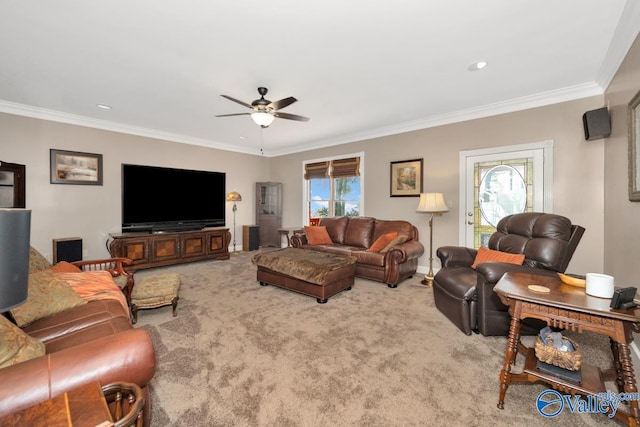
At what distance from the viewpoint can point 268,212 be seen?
7066 mm

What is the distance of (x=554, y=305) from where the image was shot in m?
1.41

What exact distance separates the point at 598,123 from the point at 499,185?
122cm

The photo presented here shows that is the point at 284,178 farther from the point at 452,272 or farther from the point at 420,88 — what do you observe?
the point at 452,272

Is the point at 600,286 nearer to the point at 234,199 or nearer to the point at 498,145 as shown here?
the point at 498,145

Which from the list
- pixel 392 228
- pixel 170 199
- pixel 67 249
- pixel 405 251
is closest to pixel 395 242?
pixel 405 251

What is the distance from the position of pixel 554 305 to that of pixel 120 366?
6.81 ft

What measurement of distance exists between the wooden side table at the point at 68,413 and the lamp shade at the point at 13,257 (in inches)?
12.5

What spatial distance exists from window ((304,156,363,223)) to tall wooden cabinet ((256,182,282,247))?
2.93 feet

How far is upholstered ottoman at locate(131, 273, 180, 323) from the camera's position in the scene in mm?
2654

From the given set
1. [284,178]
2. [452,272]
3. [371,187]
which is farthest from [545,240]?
[284,178]

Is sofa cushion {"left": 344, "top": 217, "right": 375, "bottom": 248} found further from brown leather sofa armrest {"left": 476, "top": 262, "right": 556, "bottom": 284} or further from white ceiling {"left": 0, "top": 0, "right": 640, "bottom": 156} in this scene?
brown leather sofa armrest {"left": 476, "top": 262, "right": 556, "bottom": 284}

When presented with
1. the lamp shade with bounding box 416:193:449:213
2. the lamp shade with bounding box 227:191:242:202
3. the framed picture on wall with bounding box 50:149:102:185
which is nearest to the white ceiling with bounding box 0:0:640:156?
→ the framed picture on wall with bounding box 50:149:102:185

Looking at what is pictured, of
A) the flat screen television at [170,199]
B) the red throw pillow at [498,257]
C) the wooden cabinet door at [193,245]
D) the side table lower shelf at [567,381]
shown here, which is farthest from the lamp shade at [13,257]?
the flat screen television at [170,199]

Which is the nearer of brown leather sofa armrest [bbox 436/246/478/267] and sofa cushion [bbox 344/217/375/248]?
brown leather sofa armrest [bbox 436/246/478/267]
